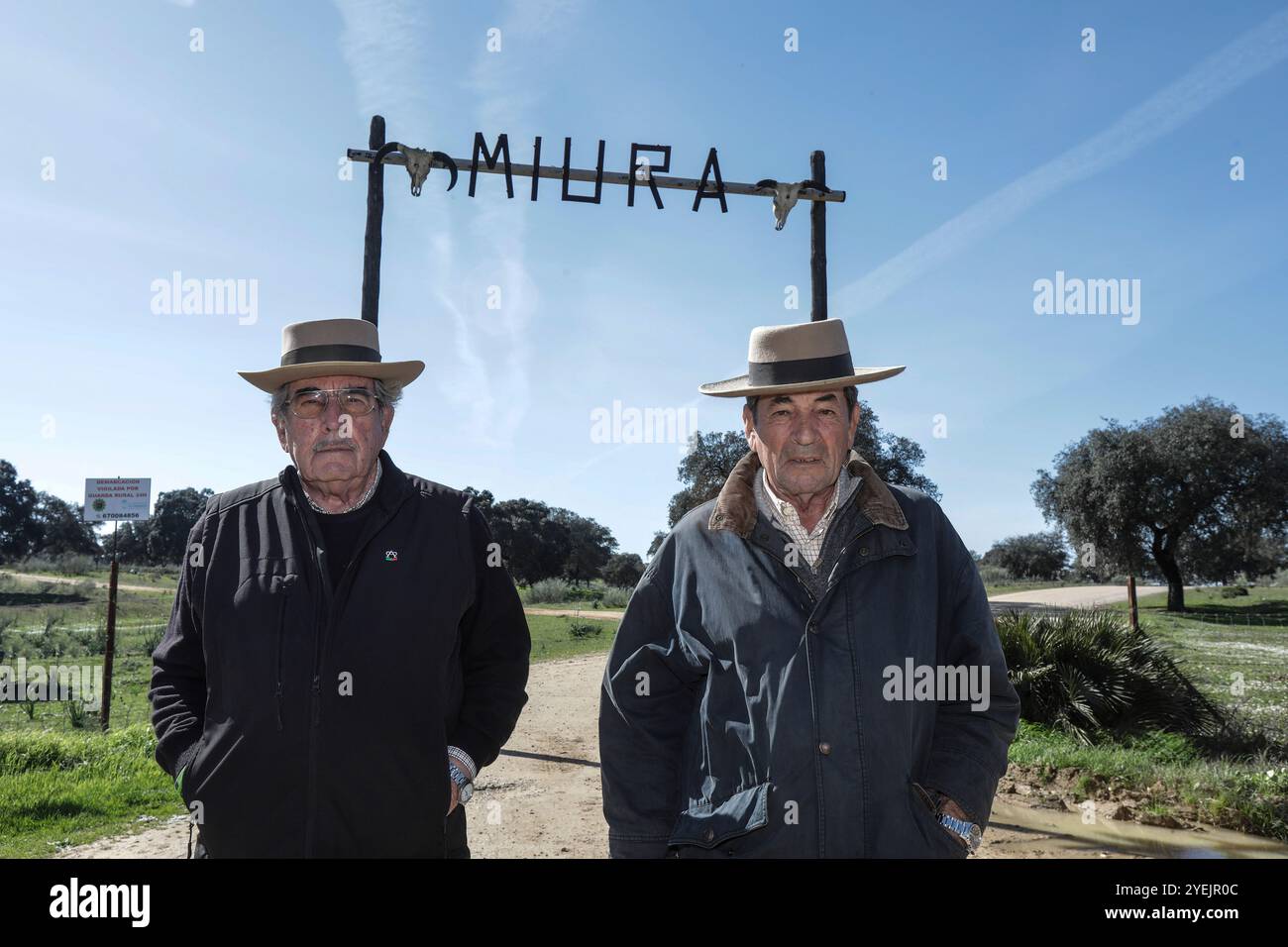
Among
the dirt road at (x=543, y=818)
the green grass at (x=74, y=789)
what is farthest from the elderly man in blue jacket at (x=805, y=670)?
the green grass at (x=74, y=789)

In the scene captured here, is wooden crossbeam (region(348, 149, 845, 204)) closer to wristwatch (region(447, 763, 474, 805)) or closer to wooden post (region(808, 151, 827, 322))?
wooden post (region(808, 151, 827, 322))

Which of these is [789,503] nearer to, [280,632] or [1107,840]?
[280,632]

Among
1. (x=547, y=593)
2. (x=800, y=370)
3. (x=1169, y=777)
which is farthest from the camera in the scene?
(x=547, y=593)

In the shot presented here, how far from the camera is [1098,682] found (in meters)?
10.2

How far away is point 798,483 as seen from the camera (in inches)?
118

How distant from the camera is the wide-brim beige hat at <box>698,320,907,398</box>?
3.13 meters

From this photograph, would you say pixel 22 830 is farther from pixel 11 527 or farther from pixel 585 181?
pixel 11 527

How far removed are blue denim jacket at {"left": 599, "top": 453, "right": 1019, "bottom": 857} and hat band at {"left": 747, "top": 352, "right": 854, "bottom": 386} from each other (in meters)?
0.36

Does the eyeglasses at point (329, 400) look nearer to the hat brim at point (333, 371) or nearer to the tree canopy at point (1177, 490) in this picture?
the hat brim at point (333, 371)

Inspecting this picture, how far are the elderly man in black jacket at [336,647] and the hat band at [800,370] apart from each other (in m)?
1.22

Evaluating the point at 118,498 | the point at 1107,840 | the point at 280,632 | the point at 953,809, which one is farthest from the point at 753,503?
the point at 118,498

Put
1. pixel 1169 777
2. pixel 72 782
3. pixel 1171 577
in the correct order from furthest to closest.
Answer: pixel 1171 577 → pixel 72 782 → pixel 1169 777

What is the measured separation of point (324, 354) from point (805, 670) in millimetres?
2222

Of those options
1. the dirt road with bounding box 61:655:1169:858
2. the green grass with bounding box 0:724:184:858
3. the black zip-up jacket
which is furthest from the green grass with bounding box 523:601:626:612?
the black zip-up jacket
